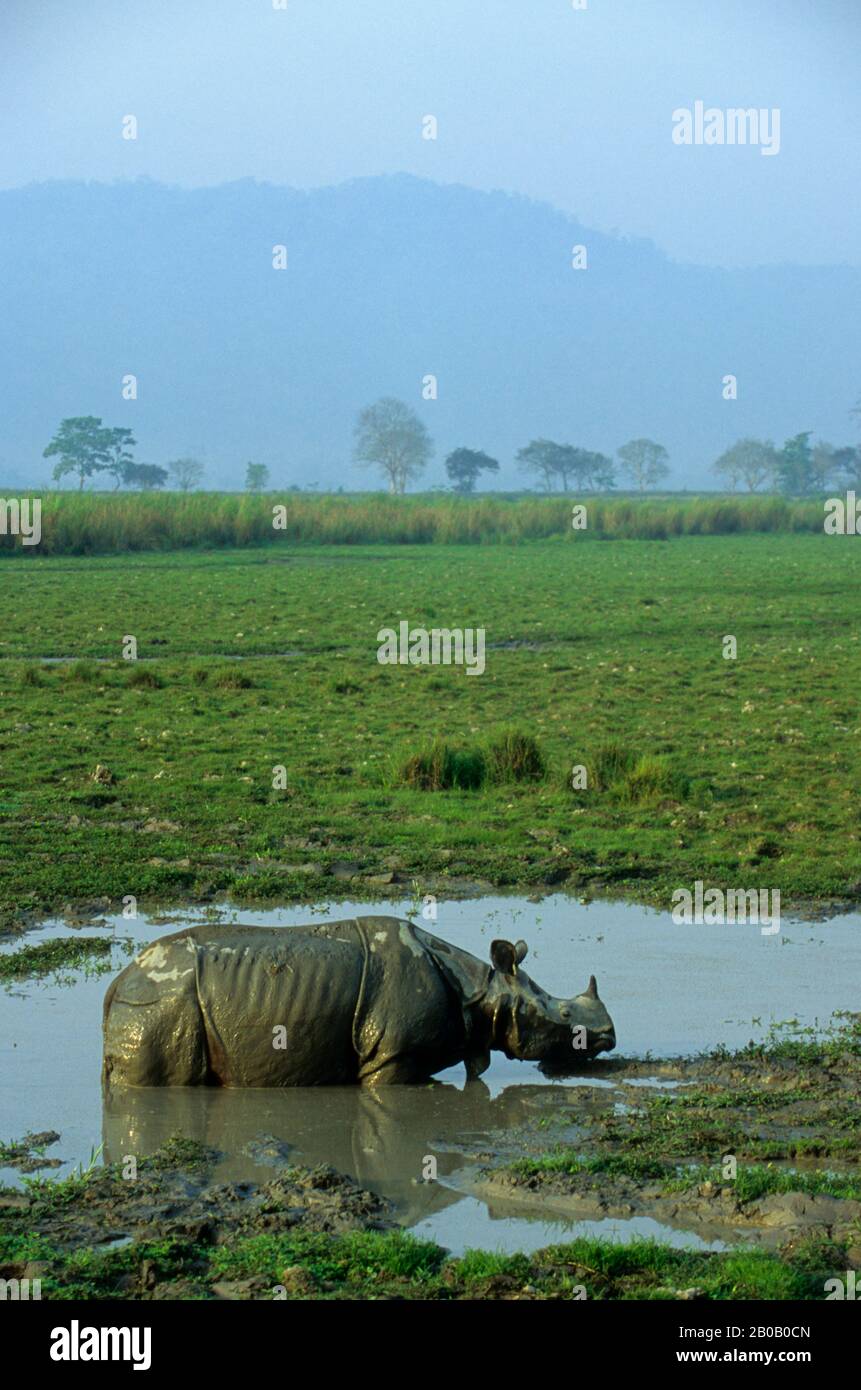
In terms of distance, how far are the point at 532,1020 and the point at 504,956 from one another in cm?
37

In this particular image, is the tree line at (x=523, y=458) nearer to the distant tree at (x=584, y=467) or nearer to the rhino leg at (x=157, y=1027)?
the distant tree at (x=584, y=467)

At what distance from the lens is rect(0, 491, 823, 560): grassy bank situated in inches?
1999

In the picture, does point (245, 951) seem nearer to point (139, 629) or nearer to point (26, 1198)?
point (26, 1198)

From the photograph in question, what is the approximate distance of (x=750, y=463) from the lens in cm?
17850

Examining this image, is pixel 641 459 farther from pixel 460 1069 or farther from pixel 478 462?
pixel 460 1069

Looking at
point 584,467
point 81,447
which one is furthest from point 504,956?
point 584,467

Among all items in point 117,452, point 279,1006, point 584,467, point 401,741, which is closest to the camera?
point 279,1006

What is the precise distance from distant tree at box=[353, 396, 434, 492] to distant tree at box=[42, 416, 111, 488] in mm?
37660

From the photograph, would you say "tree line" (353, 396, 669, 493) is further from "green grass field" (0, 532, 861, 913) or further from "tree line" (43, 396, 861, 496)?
"green grass field" (0, 532, 861, 913)

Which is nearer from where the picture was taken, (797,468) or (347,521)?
(347,521)

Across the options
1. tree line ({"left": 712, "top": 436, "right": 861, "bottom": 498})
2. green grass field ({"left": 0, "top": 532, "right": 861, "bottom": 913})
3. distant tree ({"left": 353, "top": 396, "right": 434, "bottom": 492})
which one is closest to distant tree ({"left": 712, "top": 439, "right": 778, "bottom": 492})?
tree line ({"left": 712, "top": 436, "right": 861, "bottom": 498})

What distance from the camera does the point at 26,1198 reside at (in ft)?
23.2
